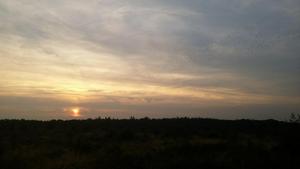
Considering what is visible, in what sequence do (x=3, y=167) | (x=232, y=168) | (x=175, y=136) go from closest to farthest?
1. (x=232, y=168)
2. (x=3, y=167)
3. (x=175, y=136)

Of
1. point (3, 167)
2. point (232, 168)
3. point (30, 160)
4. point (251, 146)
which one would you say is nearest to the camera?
point (232, 168)

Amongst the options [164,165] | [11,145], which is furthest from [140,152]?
[11,145]

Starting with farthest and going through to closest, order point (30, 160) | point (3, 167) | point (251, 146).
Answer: point (251, 146), point (30, 160), point (3, 167)

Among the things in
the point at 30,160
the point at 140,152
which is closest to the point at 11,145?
the point at 30,160

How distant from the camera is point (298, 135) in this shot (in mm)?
28609

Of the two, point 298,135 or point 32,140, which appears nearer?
point 298,135

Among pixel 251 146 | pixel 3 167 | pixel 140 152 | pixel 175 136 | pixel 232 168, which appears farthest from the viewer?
pixel 175 136

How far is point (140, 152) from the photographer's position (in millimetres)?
26438

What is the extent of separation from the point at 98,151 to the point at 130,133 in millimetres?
8894

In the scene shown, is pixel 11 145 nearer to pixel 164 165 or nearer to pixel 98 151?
pixel 98 151

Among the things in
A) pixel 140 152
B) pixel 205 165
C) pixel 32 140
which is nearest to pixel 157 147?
pixel 140 152

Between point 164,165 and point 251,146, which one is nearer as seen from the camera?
point 164,165

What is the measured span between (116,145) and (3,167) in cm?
974

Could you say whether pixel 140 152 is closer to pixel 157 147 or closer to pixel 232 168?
pixel 157 147
